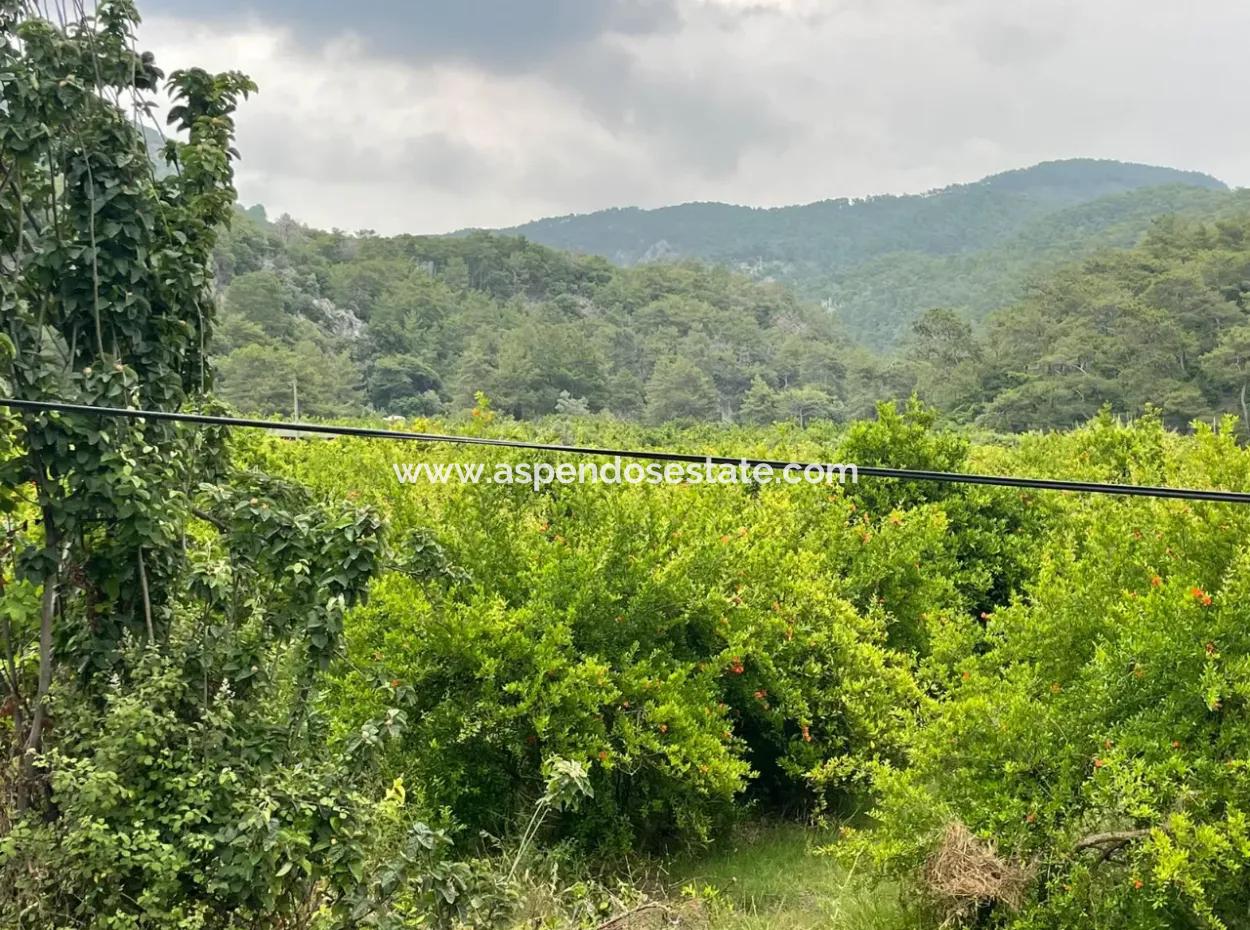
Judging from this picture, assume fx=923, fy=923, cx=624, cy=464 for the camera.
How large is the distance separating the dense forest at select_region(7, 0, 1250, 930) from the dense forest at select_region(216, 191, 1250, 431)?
3046 centimetres

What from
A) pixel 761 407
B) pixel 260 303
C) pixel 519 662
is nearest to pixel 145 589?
pixel 519 662

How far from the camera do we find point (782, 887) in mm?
5254

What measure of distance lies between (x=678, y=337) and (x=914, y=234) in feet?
250

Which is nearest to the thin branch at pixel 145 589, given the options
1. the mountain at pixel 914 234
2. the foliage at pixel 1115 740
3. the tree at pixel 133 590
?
the tree at pixel 133 590

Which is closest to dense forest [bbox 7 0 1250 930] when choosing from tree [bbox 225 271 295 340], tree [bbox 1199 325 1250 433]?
tree [bbox 1199 325 1250 433]

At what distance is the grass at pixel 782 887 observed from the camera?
4.73m

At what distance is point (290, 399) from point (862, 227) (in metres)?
119

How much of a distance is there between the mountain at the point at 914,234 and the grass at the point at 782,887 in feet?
238

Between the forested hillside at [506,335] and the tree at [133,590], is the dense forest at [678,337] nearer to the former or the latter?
the forested hillside at [506,335]

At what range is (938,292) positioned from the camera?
94.6m

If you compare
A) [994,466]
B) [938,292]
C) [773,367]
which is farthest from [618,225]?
[994,466]

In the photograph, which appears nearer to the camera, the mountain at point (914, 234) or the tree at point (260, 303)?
the tree at point (260, 303)

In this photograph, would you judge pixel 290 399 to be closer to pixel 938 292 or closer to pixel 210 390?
pixel 210 390

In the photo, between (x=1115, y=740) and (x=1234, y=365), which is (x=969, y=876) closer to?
(x=1115, y=740)
